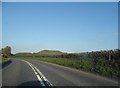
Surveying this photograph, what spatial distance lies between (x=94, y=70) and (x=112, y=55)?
6.49 meters

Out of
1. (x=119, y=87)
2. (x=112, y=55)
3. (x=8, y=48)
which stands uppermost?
(x=8, y=48)

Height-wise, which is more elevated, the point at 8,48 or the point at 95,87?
the point at 8,48

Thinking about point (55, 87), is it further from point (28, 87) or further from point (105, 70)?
point (105, 70)

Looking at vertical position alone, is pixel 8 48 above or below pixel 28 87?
above

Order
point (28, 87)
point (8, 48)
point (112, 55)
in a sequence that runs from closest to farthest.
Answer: point (28, 87), point (112, 55), point (8, 48)

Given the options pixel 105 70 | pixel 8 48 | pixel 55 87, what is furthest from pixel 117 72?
pixel 8 48

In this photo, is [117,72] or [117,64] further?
[117,64]

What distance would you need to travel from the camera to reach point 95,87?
13375 millimetres

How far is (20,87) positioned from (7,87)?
0.69 metres

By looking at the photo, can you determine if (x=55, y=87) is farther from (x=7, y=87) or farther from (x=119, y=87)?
(x=119, y=87)

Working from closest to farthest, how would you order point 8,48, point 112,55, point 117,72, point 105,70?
point 117,72 → point 105,70 → point 112,55 → point 8,48

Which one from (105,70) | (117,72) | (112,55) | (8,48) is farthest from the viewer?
(8,48)

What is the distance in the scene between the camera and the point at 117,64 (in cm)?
2422

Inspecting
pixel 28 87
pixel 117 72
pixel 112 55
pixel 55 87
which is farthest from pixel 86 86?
pixel 112 55
